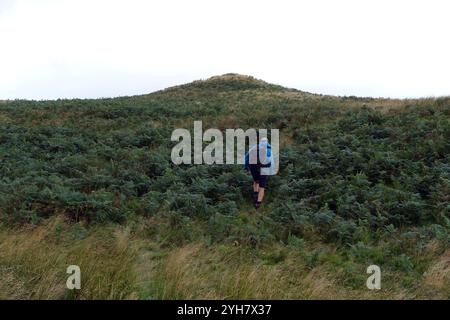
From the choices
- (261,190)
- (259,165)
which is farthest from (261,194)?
(259,165)

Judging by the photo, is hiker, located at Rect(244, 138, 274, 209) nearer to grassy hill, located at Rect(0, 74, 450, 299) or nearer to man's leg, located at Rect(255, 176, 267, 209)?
man's leg, located at Rect(255, 176, 267, 209)

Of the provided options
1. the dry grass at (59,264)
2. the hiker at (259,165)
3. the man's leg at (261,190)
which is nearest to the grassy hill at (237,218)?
the dry grass at (59,264)

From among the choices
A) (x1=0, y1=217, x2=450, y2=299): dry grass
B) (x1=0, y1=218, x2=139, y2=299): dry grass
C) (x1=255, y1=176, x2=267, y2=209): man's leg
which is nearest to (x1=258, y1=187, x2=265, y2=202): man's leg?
(x1=255, y1=176, x2=267, y2=209): man's leg

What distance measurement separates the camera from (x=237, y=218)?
9375 mm

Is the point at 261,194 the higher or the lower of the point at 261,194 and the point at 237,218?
the higher

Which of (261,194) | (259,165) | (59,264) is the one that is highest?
(259,165)

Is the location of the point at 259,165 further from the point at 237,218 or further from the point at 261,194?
the point at 237,218

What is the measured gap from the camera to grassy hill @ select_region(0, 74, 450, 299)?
18.4 feet

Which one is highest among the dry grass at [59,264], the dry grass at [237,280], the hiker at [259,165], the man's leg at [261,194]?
the hiker at [259,165]

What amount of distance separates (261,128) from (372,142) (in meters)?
5.73

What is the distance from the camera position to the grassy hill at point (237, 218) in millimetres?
5617

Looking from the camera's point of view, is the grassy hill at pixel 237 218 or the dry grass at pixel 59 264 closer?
the dry grass at pixel 59 264

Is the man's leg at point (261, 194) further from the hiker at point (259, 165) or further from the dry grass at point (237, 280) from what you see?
the dry grass at point (237, 280)
